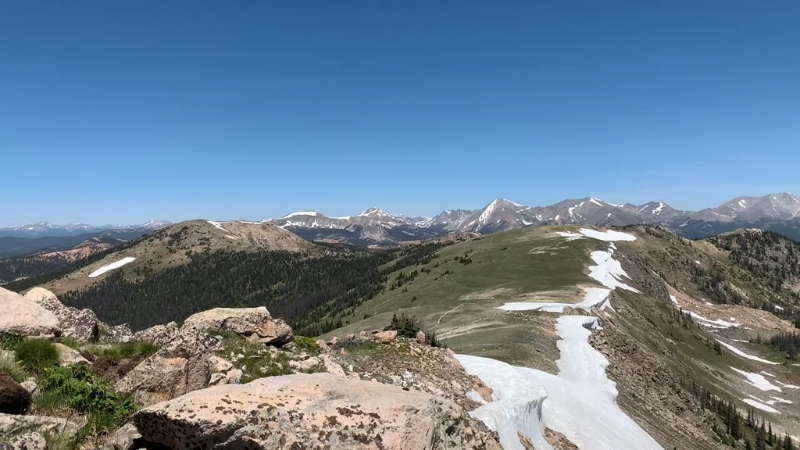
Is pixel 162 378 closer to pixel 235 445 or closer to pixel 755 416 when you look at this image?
pixel 235 445

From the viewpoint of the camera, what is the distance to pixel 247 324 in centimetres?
1498

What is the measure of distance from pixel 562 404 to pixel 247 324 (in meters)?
16.4

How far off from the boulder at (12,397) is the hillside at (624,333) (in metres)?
18.6

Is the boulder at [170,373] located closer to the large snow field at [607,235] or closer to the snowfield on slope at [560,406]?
the snowfield on slope at [560,406]

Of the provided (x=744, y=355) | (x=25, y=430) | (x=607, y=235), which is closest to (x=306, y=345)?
(x=25, y=430)

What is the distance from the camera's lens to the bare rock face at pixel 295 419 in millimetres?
5820

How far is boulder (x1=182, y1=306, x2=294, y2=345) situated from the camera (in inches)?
579

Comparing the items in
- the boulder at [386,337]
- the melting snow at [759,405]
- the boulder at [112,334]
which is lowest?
the melting snow at [759,405]

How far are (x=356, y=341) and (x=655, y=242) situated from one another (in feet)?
589

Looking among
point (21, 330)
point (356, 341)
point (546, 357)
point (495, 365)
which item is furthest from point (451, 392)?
point (546, 357)

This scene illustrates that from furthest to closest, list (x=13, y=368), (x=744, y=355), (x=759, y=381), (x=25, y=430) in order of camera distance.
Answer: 1. (x=744, y=355)
2. (x=759, y=381)
3. (x=13, y=368)
4. (x=25, y=430)

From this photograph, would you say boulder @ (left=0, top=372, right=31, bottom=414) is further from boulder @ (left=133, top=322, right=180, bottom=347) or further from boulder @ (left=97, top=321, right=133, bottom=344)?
boulder @ (left=97, top=321, right=133, bottom=344)

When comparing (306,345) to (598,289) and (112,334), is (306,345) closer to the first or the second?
(112,334)

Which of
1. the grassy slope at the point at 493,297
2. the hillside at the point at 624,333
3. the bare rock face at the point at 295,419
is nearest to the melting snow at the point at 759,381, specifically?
the hillside at the point at 624,333
